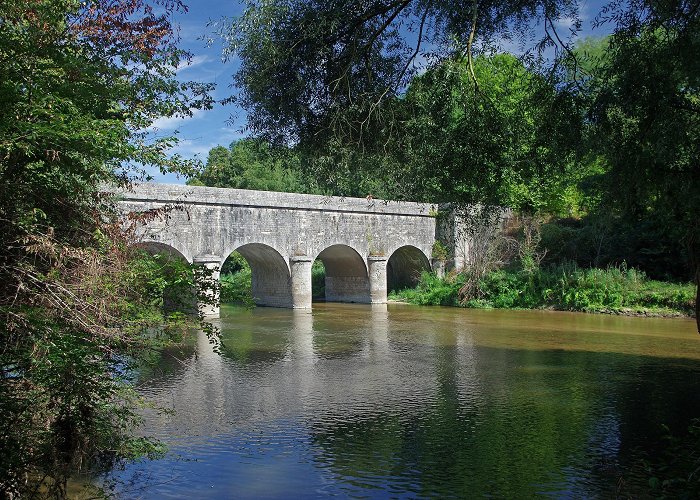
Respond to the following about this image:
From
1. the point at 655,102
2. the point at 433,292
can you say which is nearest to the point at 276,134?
the point at 655,102

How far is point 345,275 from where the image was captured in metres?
27.1

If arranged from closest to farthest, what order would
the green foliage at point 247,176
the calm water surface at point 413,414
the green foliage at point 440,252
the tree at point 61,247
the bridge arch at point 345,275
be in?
1. the tree at point 61,247
2. the calm water surface at point 413,414
3. the bridge arch at point 345,275
4. the green foliage at point 440,252
5. the green foliage at point 247,176

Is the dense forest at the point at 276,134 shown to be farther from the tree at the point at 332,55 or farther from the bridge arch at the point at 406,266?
the bridge arch at the point at 406,266

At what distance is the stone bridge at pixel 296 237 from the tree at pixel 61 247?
34.4 feet

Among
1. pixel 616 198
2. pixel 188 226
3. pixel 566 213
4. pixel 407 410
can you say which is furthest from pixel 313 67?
pixel 566 213

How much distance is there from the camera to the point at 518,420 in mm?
7945

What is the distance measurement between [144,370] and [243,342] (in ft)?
13.7

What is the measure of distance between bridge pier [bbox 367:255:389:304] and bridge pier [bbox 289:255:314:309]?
317 centimetres

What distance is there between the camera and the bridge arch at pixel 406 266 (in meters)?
27.1

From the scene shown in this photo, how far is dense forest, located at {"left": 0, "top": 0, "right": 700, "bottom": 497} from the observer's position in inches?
194

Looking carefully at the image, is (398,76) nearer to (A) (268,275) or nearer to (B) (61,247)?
(B) (61,247)

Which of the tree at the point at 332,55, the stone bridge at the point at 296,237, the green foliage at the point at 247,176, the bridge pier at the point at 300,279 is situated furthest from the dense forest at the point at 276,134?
the green foliage at the point at 247,176

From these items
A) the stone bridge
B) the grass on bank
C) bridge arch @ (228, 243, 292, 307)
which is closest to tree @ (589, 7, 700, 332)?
the stone bridge

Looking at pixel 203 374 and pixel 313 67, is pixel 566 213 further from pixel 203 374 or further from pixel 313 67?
pixel 313 67
